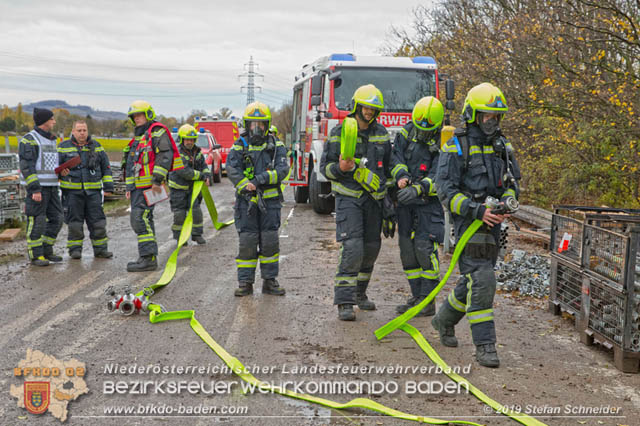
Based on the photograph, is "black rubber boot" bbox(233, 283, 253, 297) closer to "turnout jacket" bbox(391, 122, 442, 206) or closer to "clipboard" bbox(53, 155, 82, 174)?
"turnout jacket" bbox(391, 122, 442, 206)

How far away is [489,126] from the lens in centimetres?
495

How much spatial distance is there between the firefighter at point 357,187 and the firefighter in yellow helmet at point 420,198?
237mm

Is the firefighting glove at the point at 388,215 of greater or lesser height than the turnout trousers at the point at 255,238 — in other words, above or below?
above

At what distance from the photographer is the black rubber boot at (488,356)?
4.85m

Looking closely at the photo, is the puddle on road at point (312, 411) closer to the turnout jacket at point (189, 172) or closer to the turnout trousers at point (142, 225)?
the turnout trousers at point (142, 225)

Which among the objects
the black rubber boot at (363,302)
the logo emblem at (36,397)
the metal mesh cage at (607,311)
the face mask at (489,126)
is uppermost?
the face mask at (489,126)

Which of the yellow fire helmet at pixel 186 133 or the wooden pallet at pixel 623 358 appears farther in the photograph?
the yellow fire helmet at pixel 186 133

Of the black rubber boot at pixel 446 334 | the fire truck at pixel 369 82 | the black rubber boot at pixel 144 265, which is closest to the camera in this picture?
the black rubber boot at pixel 446 334

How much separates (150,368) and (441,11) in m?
25.2

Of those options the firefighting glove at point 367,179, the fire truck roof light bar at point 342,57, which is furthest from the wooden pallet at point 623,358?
the fire truck roof light bar at point 342,57

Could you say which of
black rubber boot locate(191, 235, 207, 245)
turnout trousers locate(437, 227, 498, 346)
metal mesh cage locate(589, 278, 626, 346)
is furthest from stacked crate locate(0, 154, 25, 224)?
metal mesh cage locate(589, 278, 626, 346)

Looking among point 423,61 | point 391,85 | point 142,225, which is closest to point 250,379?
point 142,225

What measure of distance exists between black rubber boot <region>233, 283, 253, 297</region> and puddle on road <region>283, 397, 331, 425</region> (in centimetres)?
284

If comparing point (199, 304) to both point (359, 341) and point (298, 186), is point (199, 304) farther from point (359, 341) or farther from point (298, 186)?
point (298, 186)
